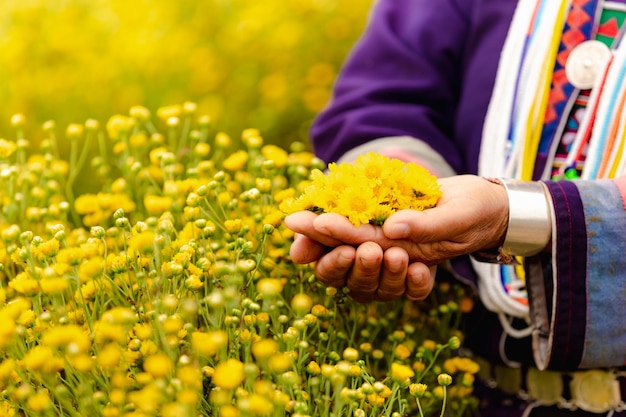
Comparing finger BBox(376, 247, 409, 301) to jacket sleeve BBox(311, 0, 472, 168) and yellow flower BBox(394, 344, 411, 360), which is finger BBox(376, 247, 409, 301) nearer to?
yellow flower BBox(394, 344, 411, 360)

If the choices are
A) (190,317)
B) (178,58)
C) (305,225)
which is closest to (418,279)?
(305,225)

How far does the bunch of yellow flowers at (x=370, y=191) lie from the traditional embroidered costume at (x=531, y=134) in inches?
6.6

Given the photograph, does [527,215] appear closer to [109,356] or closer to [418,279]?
[418,279]

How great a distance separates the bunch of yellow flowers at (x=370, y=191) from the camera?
0.83 metres

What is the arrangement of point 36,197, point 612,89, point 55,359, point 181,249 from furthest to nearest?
1. point 36,197
2. point 612,89
3. point 181,249
4. point 55,359

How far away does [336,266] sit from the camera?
86 centimetres

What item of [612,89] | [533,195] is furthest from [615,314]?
[612,89]

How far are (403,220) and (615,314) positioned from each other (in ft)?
1.04

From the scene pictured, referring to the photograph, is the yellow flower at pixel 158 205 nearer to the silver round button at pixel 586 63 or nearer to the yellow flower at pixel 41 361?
the yellow flower at pixel 41 361

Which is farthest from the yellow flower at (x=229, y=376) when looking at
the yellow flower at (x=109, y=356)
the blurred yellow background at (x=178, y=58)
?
the blurred yellow background at (x=178, y=58)

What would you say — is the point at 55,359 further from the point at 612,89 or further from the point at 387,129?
the point at 612,89

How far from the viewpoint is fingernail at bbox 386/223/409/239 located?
2.63 feet

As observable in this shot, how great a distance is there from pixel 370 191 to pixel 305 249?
0.35 feet

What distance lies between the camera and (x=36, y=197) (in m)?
1.10
